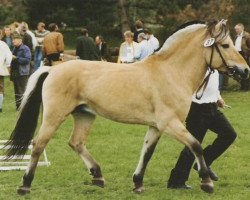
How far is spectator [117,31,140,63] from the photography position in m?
18.2

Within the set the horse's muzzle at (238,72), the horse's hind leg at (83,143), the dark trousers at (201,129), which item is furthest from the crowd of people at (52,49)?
the horse's muzzle at (238,72)

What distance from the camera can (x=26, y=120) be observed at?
8.97 metres

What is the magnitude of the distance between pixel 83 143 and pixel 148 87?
4.52 feet

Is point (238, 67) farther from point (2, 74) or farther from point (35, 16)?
point (35, 16)

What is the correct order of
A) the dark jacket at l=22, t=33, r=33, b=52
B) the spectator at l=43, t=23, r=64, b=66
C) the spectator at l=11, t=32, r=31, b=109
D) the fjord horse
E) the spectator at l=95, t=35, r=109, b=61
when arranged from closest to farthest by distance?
the fjord horse → the spectator at l=11, t=32, r=31, b=109 → the spectator at l=43, t=23, r=64, b=66 → the dark jacket at l=22, t=33, r=33, b=52 → the spectator at l=95, t=35, r=109, b=61

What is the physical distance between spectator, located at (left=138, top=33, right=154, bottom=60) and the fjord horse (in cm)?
941

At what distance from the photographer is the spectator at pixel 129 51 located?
719 inches

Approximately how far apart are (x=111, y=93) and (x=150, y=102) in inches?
19.8

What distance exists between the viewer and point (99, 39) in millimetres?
23188

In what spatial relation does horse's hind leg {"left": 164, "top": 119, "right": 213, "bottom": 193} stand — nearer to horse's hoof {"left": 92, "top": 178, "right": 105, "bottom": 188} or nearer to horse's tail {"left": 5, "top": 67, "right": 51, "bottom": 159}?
horse's hoof {"left": 92, "top": 178, "right": 105, "bottom": 188}

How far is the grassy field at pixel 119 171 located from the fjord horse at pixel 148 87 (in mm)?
310

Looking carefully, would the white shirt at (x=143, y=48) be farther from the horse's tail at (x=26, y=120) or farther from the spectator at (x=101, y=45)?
the horse's tail at (x=26, y=120)

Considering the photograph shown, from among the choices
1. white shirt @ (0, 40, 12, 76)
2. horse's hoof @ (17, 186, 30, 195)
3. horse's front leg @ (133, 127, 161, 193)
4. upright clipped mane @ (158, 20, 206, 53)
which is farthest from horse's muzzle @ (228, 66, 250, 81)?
white shirt @ (0, 40, 12, 76)

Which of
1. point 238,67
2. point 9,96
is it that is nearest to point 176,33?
point 238,67
